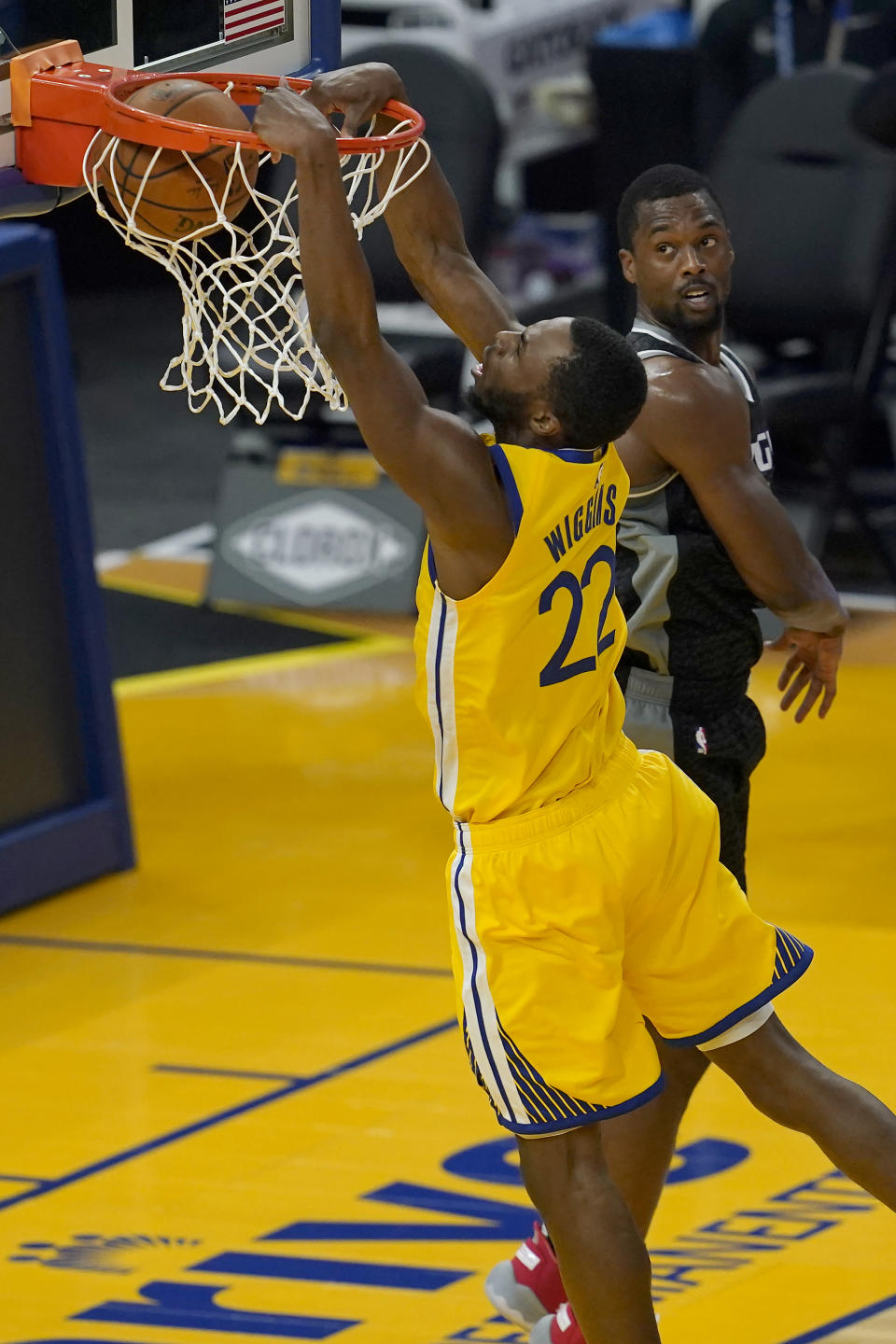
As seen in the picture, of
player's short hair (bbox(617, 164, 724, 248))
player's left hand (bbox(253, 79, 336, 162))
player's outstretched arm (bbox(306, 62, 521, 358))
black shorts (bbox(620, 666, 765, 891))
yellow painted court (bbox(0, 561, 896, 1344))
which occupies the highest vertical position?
player's left hand (bbox(253, 79, 336, 162))

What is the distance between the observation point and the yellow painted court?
14.6ft

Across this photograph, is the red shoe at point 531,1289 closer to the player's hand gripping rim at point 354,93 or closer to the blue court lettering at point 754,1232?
the blue court lettering at point 754,1232

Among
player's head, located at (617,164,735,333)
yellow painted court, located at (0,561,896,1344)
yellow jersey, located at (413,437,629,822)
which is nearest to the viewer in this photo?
yellow jersey, located at (413,437,629,822)

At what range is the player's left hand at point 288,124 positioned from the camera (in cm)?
350

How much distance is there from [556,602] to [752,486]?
620 mm

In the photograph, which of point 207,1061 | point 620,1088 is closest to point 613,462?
point 620,1088

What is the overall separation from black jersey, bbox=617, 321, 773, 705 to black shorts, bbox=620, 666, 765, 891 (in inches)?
0.8

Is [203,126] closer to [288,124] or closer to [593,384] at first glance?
[288,124]

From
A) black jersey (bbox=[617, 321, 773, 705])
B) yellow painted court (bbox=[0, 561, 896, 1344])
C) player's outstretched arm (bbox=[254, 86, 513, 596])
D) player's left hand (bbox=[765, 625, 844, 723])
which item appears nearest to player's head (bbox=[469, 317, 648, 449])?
player's outstretched arm (bbox=[254, 86, 513, 596])

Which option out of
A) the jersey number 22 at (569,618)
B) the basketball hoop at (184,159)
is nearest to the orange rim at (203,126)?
the basketball hoop at (184,159)

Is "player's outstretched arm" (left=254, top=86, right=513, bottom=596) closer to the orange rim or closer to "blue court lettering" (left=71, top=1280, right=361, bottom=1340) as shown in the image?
the orange rim

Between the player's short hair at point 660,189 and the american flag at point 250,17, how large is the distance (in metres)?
0.89

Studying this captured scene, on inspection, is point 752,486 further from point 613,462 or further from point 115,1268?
point 115,1268

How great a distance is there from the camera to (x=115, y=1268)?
456 centimetres
